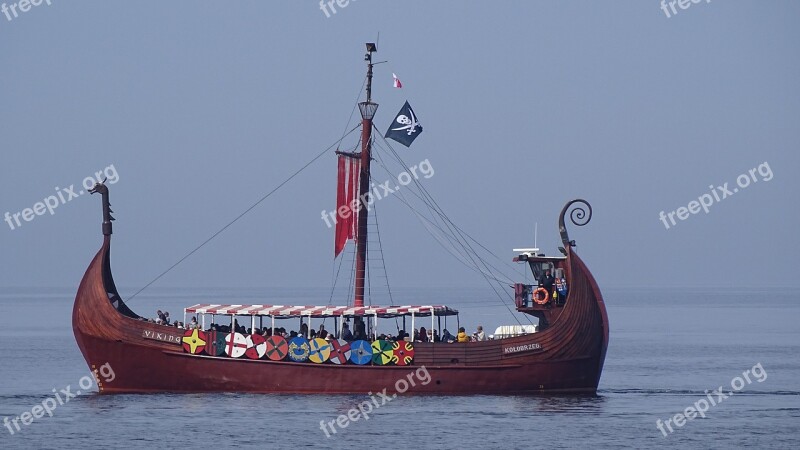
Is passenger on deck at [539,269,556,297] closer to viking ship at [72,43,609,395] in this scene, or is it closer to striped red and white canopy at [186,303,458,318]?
viking ship at [72,43,609,395]

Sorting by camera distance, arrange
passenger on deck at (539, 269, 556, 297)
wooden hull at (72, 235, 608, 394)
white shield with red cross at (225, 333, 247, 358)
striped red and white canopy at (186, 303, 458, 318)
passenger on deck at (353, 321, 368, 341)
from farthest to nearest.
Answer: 1. passenger on deck at (539, 269, 556, 297)
2. passenger on deck at (353, 321, 368, 341)
3. wooden hull at (72, 235, 608, 394)
4. white shield with red cross at (225, 333, 247, 358)
5. striped red and white canopy at (186, 303, 458, 318)

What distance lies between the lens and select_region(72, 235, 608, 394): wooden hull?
158 ft

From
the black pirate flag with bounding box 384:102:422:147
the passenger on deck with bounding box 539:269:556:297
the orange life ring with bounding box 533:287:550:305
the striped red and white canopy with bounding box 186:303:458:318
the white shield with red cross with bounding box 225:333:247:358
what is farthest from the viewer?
the black pirate flag with bounding box 384:102:422:147

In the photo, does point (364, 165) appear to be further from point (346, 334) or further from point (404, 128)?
point (346, 334)

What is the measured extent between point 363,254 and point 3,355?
29.8 metres

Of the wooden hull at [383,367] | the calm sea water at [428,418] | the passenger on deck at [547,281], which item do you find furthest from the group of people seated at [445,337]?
the passenger on deck at [547,281]

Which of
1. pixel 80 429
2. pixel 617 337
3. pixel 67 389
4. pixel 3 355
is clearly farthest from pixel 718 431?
pixel 617 337

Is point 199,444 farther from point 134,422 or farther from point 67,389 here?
point 67,389

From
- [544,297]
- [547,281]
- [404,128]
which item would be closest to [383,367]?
[544,297]

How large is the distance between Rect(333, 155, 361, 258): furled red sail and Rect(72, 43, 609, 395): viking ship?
4361 millimetres

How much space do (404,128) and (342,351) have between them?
932cm

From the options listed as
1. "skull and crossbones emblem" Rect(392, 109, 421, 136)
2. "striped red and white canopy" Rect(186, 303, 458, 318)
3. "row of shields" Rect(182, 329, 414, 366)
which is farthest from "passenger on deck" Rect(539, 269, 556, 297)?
"skull and crossbones emblem" Rect(392, 109, 421, 136)

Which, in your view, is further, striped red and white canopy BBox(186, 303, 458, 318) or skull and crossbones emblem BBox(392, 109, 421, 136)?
skull and crossbones emblem BBox(392, 109, 421, 136)

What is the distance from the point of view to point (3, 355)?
73.2 m
